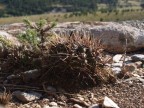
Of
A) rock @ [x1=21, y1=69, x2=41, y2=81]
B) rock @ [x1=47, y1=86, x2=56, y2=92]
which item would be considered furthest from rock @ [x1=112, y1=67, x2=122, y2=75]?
rock @ [x1=21, y1=69, x2=41, y2=81]

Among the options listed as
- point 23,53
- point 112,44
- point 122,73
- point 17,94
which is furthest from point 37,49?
point 112,44

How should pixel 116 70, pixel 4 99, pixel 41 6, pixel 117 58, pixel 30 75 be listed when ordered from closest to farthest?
pixel 4 99 → pixel 30 75 → pixel 116 70 → pixel 117 58 → pixel 41 6

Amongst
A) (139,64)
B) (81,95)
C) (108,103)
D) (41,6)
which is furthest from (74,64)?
(41,6)

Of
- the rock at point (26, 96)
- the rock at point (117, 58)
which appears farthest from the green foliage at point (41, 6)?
the rock at point (26, 96)

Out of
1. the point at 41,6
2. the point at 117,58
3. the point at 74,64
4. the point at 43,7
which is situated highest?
the point at 74,64

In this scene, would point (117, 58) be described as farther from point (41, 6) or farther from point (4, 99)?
point (41, 6)

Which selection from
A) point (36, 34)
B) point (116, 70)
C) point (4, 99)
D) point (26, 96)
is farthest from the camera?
point (36, 34)

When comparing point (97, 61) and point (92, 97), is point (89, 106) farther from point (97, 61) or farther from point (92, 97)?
point (97, 61)

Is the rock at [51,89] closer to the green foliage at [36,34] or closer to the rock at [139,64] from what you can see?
the green foliage at [36,34]

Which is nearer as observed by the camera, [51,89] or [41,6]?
[51,89]
